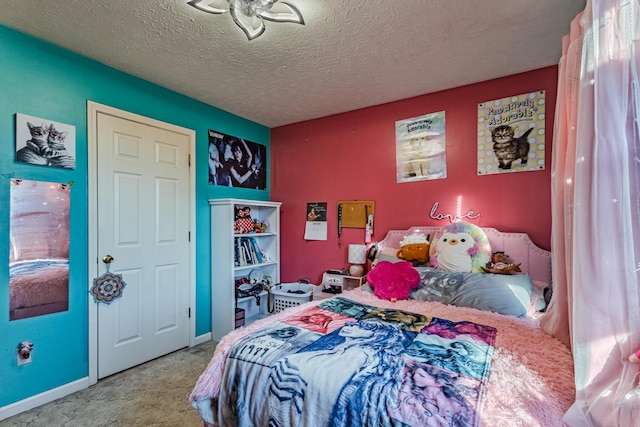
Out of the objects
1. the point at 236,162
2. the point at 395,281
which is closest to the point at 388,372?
the point at 395,281

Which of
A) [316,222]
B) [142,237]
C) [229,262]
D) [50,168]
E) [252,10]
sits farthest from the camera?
[316,222]

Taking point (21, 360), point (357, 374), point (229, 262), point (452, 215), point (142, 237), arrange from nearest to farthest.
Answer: point (357, 374)
point (21, 360)
point (142, 237)
point (452, 215)
point (229, 262)

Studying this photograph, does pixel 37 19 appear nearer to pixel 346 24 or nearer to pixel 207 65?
pixel 207 65

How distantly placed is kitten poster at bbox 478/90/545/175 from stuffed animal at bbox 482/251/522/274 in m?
0.70

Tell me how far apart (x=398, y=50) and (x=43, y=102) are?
241cm

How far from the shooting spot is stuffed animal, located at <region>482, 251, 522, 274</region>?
216cm

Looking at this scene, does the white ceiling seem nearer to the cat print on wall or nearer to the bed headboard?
the cat print on wall

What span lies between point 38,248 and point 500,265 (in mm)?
3160

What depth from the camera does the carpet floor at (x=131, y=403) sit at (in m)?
1.86

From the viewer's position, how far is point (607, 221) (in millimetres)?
976

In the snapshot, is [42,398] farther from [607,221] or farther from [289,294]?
[607,221]

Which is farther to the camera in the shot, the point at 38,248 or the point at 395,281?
the point at 395,281

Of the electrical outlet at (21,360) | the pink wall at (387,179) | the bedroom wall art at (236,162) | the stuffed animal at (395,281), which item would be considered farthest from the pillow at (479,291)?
the electrical outlet at (21,360)

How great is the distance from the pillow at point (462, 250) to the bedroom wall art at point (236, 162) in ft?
7.19
